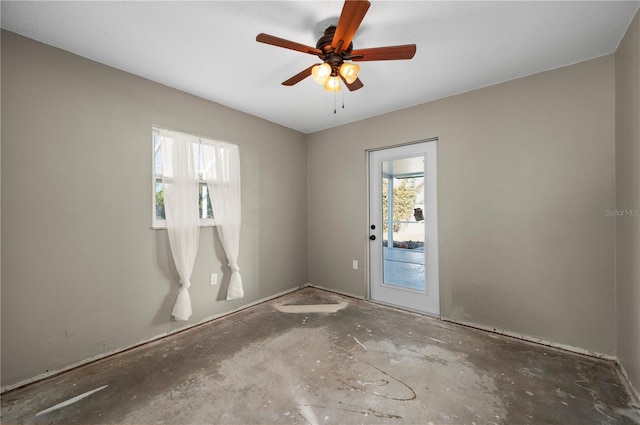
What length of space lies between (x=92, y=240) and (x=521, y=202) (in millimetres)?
3888

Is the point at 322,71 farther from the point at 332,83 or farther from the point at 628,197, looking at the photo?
the point at 628,197

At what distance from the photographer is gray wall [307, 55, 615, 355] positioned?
2219 mm

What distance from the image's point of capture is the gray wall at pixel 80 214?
1.89m

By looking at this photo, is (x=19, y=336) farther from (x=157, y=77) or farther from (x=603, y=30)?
(x=603, y=30)

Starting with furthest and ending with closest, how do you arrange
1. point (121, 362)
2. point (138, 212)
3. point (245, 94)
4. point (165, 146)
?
point (245, 94)
point (165, 146)
point (138, 212)
point (121, 362)

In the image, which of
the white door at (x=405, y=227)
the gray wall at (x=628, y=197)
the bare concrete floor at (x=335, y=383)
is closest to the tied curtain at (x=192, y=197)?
the bare concrete floor at (x=335, y=383)

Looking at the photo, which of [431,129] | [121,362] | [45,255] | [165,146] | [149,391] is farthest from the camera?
[431,129]

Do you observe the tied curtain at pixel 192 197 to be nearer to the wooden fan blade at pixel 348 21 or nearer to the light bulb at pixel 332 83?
the light bulb at pixel 332 83

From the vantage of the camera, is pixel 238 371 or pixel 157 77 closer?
pixel 238 371

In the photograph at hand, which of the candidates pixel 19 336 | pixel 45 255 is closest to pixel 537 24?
pixel 45 255

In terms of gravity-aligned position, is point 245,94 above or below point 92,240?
above

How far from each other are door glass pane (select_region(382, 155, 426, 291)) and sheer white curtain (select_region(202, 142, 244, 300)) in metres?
1.90

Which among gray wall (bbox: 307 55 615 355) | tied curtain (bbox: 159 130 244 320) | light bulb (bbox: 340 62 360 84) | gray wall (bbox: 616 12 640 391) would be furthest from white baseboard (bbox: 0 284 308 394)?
gray wall (bbox: 616 12 640 391)

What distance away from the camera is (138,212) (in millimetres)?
2477
